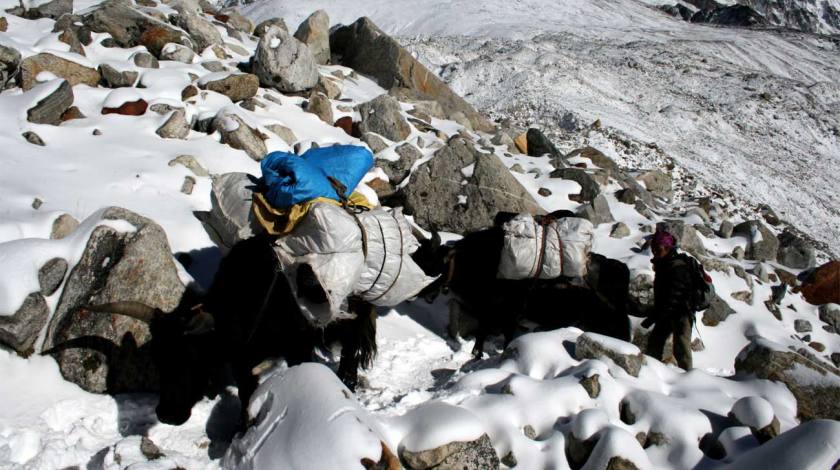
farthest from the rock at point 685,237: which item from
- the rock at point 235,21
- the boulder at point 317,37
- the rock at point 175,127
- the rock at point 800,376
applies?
the rock at point 235,21

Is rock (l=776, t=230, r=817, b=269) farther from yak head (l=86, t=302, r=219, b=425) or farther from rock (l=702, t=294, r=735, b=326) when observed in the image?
yak head (l=86, t=302, r=219, b=425)

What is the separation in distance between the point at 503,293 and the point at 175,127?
3683 mm

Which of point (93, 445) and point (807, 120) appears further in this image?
point (807, 120)

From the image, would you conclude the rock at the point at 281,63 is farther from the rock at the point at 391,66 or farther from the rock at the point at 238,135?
the rock at the point at 391,66

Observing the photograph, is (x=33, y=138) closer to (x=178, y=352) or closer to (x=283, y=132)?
(x=283, y=132)

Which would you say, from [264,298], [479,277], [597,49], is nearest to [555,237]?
[479,277]

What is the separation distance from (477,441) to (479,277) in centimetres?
215

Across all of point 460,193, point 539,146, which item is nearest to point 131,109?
point 460,193

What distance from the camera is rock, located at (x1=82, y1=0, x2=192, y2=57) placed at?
24.4 ft

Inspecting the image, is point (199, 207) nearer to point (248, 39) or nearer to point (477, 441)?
point (477, 441)

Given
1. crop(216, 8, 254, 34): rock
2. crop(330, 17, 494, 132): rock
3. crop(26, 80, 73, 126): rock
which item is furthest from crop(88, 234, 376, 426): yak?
crop(216, 8, 254, 34): rock

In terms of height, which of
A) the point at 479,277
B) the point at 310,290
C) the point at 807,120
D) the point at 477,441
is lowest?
the point at 807,120

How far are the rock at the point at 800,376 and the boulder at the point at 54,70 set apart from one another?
7041 mm

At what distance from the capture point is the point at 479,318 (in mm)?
4758
